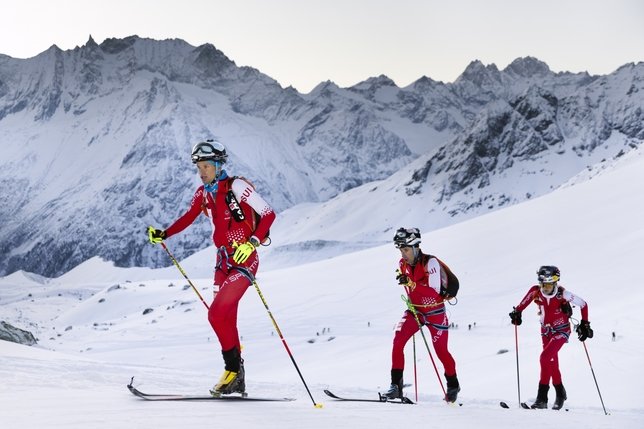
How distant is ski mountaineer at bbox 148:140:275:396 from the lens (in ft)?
23.0

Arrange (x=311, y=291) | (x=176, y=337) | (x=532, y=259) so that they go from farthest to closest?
(x=311, y=291) < (x=176, y=337) < (x=532, y=259)

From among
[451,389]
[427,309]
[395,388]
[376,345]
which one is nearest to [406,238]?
[427,309]

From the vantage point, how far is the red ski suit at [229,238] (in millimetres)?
7016

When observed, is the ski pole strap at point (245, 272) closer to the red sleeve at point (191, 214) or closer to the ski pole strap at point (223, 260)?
the ski pole strap at point (223, 260)

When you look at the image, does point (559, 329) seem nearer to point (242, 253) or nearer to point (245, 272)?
point (245, 272)

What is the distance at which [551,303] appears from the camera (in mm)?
11422

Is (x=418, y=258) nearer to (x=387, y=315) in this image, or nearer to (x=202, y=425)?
(x=202, y=425)

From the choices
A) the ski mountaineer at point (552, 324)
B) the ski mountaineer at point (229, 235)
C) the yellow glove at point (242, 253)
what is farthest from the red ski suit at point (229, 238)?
the ski mountaineer at point (552, 324)

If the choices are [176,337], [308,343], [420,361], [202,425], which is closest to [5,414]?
[202,425]

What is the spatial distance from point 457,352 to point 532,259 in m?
13.3

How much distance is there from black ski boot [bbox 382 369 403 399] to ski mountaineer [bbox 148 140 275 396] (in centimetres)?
250

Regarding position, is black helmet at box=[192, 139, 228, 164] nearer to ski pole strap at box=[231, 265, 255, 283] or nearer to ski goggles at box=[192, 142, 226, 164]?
ski goggles at box=[192, 142, 226, 164]

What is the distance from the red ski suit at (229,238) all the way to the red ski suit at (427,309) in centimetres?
302

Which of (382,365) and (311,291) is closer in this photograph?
(382,365)
